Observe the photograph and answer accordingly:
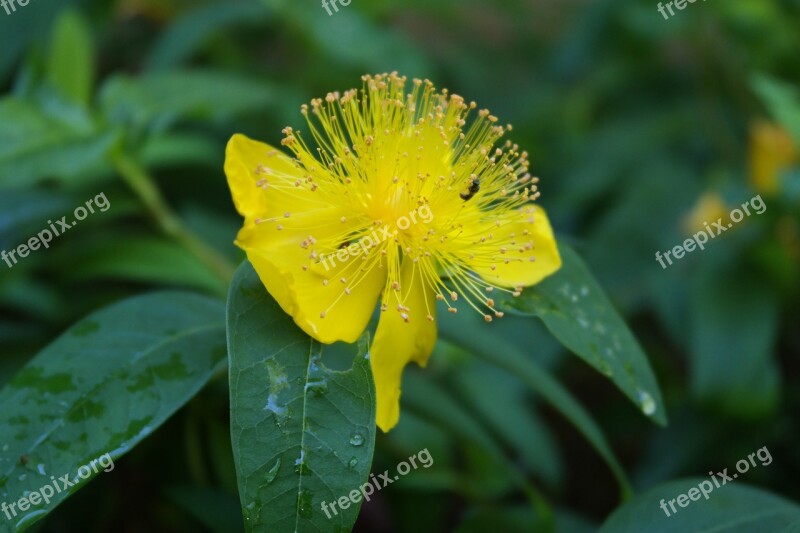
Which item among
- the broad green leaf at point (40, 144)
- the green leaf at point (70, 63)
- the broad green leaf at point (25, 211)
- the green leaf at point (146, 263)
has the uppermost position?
the green leaf at point (70, 63)

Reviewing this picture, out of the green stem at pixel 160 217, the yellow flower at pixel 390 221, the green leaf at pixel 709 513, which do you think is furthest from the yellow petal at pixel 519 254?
the green stem at pixel 160 217

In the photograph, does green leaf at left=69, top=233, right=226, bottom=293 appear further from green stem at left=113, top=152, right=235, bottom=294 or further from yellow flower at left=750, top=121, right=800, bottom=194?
yellow flower at left=750, top=121, right=800, bottom=194

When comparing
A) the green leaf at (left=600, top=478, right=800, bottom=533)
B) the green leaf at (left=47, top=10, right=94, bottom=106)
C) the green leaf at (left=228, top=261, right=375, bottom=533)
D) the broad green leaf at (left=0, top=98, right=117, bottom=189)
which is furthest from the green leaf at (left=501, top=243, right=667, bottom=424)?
the green leaf at (left=47, top=10, right=94, bottom=106)

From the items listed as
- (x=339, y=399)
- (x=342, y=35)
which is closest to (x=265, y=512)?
(x=339, y=399)

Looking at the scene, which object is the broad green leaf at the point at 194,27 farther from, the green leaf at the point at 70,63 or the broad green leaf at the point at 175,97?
the green leaf at the point at 70,63

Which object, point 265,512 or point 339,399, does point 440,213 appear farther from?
point 265,512
